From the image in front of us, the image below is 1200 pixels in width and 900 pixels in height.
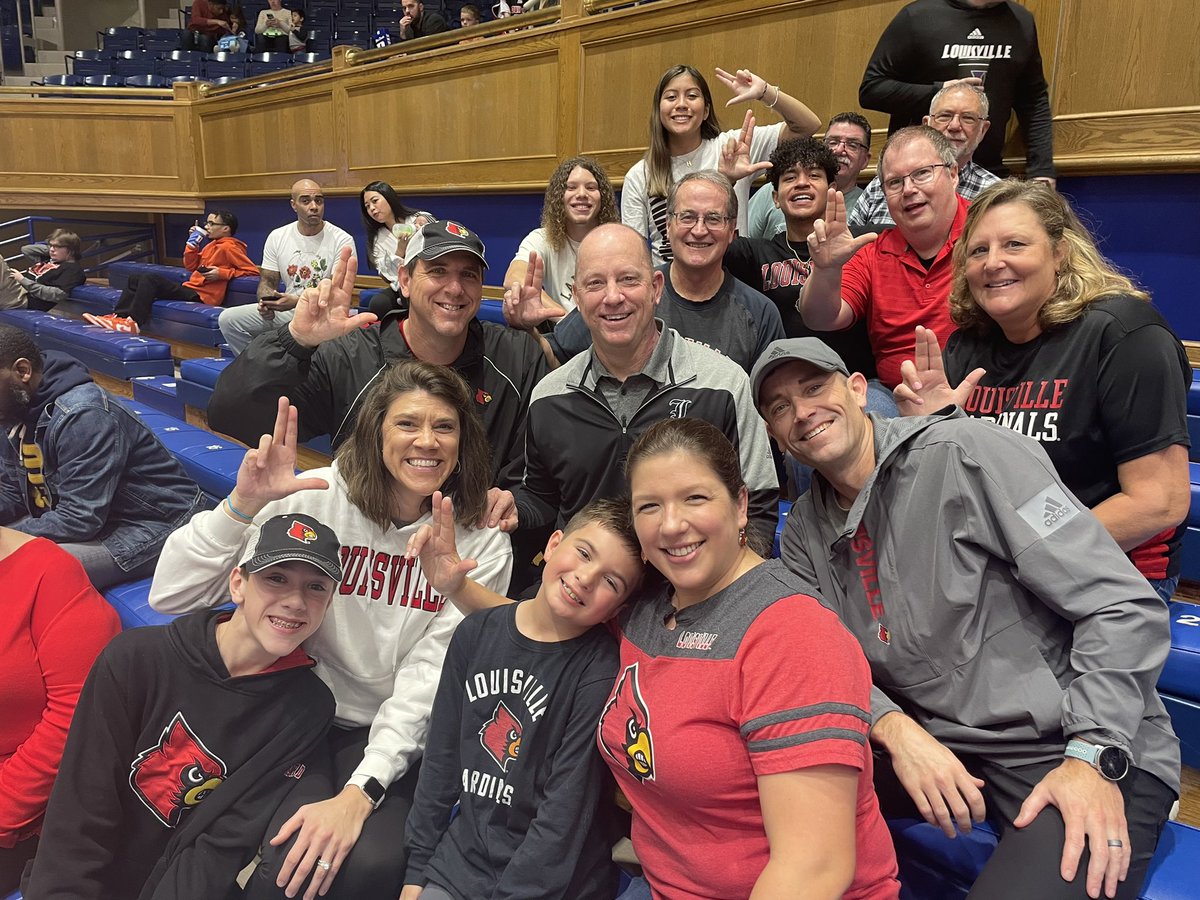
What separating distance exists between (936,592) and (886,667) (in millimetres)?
172

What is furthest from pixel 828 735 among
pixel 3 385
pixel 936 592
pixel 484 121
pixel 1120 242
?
pixel 484 121

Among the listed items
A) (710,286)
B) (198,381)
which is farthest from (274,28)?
(710,286)

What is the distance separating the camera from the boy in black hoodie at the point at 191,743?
1.48 metres

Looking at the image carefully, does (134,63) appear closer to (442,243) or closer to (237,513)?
(442,243)

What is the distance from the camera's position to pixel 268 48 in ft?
31.9

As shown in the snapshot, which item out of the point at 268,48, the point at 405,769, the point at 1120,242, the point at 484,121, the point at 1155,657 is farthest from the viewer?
the point at 268,48

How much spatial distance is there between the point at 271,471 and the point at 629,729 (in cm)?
89

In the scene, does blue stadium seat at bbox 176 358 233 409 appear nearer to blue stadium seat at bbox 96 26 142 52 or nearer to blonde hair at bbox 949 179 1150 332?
blonde hair at bbox 949 179 1150 332

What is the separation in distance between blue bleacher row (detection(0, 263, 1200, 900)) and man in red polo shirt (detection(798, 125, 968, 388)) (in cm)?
59

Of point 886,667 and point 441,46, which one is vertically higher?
point 441,46

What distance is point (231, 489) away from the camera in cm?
291

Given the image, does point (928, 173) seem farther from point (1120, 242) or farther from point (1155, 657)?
point (1120, 242)

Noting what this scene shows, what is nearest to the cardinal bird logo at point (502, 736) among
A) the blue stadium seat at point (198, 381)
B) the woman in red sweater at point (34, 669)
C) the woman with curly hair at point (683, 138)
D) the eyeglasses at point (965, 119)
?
the woman in red sweater at point (34, 669)

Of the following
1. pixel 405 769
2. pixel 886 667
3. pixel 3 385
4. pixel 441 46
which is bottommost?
pixel 405 769
